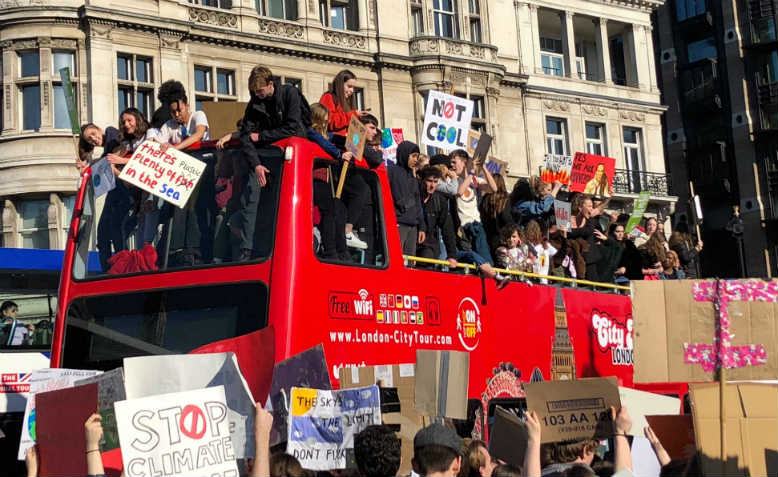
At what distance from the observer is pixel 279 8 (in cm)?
3394

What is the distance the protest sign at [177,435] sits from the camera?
21.5ft

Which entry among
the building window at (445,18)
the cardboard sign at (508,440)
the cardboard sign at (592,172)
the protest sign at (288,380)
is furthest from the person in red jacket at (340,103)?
the building window at (445,18)

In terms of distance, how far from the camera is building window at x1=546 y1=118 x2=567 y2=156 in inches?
1585

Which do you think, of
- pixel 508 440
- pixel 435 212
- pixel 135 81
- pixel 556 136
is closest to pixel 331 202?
pixel 435 212

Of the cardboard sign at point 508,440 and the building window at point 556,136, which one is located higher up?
the building window at point 556,136

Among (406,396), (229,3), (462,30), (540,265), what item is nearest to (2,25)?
(229,3)

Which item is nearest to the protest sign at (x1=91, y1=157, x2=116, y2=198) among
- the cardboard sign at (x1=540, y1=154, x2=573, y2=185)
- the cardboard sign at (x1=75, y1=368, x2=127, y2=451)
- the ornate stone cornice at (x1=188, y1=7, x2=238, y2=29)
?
the cardboard sign at (x1=75, y1=368, x2=127, y2=451)

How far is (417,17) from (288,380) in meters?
29.8

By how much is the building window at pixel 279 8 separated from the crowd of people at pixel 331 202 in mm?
20781

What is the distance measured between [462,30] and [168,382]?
31.1m

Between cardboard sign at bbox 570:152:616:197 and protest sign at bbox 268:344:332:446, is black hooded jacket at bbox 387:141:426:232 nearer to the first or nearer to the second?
protest sign at bbox 268:344:332:446

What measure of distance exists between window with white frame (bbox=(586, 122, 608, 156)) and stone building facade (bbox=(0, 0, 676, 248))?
0.16 feet

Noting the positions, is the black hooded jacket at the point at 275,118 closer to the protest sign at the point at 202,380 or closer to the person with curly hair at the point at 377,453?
the protest sign at the point at 202,380

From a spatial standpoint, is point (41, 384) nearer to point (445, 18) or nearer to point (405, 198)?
point (405, 198)
